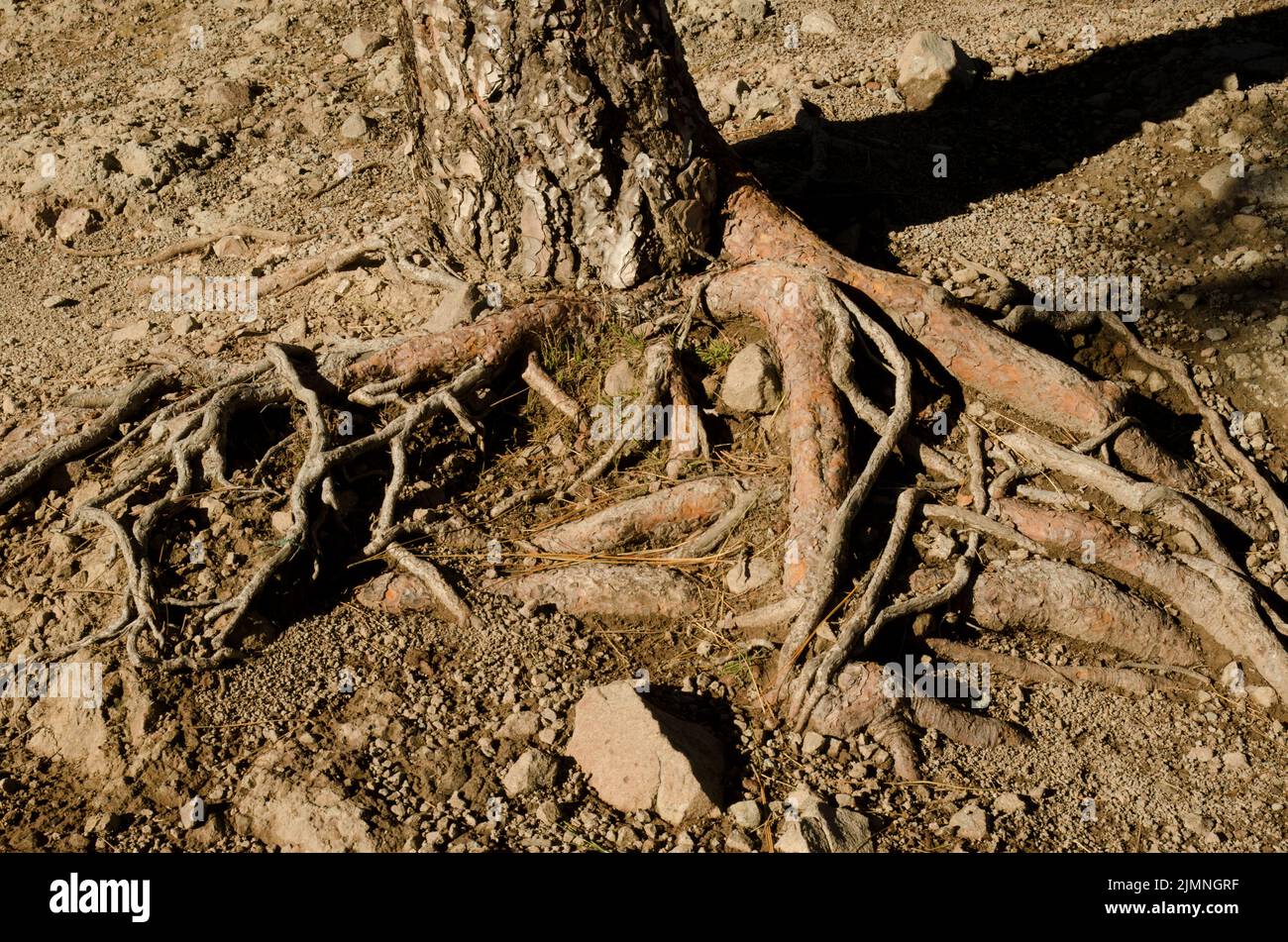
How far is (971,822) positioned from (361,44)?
6283 millimetres

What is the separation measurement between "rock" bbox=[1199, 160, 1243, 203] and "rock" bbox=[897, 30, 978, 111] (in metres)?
1.50

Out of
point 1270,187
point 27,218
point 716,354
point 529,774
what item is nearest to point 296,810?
point 529,774

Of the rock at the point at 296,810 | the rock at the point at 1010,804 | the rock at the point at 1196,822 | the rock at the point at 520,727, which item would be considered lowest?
the rock at the point at 1196,822

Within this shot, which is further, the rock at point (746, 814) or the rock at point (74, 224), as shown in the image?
Answer: the rock at point (74, 224)

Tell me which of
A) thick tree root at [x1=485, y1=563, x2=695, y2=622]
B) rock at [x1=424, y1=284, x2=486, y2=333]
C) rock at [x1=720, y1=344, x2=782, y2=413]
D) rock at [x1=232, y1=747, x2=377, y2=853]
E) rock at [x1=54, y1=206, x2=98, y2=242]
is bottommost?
rock at [x1=232, y1=747, x2=377, y2=853]

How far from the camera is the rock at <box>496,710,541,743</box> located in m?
3.30

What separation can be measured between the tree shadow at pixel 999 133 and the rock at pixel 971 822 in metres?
2.61

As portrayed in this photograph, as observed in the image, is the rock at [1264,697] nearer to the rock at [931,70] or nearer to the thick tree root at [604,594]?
the thick tree root at [604,594]

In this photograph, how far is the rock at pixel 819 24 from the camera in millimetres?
6965

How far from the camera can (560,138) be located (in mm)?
4031

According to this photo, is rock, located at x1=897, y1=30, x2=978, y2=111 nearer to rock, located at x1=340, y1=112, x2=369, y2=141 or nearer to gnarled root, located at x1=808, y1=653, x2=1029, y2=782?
rock, located at x1=340, y1=112, x2=369, y2=141

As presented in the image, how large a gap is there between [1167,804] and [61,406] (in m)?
4.15

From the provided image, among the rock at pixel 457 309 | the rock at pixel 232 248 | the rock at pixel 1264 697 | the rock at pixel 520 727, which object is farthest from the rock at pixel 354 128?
the rock at pixel 1264 697

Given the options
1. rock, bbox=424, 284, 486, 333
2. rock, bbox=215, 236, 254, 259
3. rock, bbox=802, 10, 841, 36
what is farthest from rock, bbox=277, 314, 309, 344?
rock, bbox=802, 10, 841, 36
